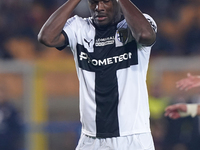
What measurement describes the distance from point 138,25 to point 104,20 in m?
0.32

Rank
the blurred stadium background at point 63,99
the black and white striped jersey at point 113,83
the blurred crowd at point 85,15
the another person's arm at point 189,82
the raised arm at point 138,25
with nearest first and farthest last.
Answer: the raised arm at point 138,25
the black and white striped jersey at point 113,83
the another person's arm at point 189,82
the blurred stadium background at point 63,99
the blurred crowd at point 85,15

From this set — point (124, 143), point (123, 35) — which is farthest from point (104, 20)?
point (124, 143)

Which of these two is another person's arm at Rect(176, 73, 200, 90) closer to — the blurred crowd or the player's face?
the player's face

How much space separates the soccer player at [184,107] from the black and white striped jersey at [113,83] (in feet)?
2.23

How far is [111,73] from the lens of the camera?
2.84 meters

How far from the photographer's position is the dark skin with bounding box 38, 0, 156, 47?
8.82ft

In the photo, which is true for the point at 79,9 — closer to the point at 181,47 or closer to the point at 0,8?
the point at 0,8

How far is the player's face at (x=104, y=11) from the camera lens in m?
2.81

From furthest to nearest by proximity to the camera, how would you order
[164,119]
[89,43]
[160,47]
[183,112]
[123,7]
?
[160,47] → [164,119] → [183,112] → [89,43] → [123,7]

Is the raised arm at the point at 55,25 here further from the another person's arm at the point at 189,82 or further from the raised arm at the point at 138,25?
→ the another person's arm at the point at 189,82

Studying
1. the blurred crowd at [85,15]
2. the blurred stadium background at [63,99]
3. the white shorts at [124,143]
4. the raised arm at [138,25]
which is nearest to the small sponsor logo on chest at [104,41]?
the raised arm at [138,25]

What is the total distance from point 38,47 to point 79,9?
1.16 meters

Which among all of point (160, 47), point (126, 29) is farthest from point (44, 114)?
point (126, 29)

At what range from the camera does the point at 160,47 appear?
695cm
